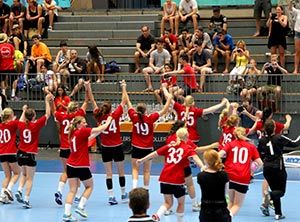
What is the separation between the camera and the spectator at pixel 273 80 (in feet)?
70.3

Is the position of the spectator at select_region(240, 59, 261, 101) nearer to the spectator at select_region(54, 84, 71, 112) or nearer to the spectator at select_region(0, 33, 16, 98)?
the spectator at select_region(54, 84, 71, 112)

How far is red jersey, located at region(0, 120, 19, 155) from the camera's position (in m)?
15.7

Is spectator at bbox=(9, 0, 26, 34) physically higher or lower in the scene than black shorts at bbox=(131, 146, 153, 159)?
higher

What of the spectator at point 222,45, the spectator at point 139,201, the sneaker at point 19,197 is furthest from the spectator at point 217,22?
the spectator at point 139,201

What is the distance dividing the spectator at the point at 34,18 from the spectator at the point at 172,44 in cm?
480

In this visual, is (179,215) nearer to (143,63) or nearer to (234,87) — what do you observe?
(234,87)

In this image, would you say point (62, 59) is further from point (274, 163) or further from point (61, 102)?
point (274, 163)

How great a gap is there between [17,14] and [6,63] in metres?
3.60

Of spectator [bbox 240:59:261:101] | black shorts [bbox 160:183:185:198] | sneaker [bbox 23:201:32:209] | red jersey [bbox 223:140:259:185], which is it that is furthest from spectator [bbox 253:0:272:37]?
black shorts [bbox 160:183:185:198]

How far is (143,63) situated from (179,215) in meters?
12.7

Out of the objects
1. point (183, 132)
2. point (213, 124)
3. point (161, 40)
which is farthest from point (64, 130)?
point (161, 40)

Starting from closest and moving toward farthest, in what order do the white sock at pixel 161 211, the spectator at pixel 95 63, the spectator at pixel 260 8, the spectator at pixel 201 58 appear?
the white sock at pixel 161 211, the spectator at pixel 201 58, the spectator at pixel 95 63, the spectator at pixel 260 8

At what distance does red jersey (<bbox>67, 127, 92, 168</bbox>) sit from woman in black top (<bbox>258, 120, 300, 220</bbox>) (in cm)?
300

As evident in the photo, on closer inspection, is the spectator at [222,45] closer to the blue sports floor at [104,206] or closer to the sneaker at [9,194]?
the blue sports floor at [104,206]
